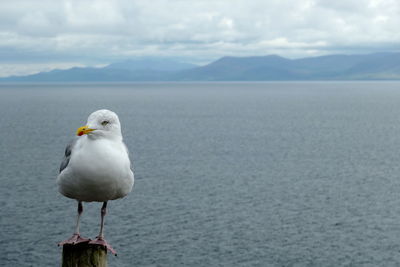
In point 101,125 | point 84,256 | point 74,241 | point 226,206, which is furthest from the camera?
point 226,206

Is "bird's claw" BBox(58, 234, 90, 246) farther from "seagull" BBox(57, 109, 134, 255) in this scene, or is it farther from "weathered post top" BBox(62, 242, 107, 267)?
"weathered post top" BBox(62, 242, 107, 267)

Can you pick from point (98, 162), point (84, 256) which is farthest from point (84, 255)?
point (98, 162)

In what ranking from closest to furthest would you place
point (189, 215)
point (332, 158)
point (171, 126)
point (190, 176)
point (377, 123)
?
point (189, 215)
point (190, 176)
point (332, 158)
point (171, 126)
point (377, 123)

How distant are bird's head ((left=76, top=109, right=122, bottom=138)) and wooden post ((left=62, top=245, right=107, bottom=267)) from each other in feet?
6.15

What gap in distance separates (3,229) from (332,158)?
238ft

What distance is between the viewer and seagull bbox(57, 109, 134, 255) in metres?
9.21

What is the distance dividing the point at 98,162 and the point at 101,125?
0.63m

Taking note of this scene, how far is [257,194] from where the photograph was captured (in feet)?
265

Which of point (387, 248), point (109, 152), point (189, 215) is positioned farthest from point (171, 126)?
point (109, 152)

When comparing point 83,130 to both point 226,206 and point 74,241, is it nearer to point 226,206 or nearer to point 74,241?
point 74,241

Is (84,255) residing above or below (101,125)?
below

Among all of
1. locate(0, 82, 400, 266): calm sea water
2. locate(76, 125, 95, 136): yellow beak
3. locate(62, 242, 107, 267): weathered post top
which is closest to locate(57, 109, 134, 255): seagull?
locate(76, 125, 95, 136): yellow beak

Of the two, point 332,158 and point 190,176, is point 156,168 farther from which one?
point 332,158

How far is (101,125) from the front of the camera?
9.26 metres
